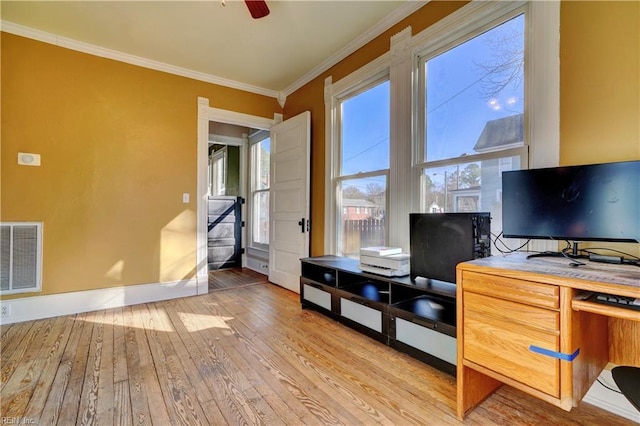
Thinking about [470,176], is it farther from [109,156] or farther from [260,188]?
[260,188]

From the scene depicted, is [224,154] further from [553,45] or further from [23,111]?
[553,45]

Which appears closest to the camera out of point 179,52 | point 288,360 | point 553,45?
point 553,45

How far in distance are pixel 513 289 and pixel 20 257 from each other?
13.1ft

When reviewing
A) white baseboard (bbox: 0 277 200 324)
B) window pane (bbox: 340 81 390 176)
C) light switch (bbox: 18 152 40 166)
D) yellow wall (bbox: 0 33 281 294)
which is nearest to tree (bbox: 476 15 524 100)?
window pane (bbox: 340 81 390 176)

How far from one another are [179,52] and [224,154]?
10.0 feet

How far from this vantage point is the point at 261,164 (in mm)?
5297

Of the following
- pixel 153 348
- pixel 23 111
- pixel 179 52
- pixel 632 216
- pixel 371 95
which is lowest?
pixel 153 348

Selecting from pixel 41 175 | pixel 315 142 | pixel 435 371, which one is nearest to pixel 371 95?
pixel 315 142

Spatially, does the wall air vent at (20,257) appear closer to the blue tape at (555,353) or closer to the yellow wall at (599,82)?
the blue tape at (555,353)

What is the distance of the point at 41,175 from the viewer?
2.82 meters

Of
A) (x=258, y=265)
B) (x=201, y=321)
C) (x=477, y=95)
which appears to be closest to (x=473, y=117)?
(x=477, y=95)

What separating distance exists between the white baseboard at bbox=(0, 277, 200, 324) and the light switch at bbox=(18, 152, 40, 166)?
51.2 inches

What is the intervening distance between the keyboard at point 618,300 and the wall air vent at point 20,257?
164 inches

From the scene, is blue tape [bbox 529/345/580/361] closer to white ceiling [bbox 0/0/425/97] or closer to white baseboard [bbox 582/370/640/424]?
white baseboard [bbox 582/370/640/424]
